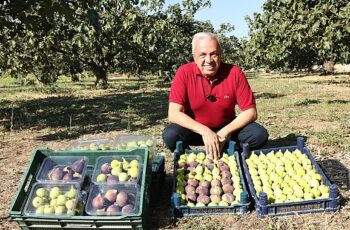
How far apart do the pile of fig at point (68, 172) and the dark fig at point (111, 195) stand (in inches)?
17.0

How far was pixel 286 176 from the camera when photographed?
175 inches

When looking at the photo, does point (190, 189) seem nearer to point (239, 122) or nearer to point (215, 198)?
point (215, 198)

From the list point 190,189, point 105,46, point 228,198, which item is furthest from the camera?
point 105,46

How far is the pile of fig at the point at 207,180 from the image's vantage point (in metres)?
4.23

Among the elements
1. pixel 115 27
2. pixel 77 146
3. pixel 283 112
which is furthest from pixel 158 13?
pixel 77 146

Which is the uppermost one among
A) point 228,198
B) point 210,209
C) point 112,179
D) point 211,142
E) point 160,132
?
point 211,142

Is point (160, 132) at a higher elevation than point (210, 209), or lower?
lower

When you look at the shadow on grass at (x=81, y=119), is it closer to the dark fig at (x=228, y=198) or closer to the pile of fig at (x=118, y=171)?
the pile of fig at (x=118, y=171)

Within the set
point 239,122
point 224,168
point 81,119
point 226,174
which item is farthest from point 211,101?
point 81,119

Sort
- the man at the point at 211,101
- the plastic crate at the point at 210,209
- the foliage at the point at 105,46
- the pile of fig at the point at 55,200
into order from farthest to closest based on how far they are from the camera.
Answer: the foliage at the point at 105,46, the man at the point at 211,101, the plastic crate at the point at 210,209, the pile of fig at the point at 55,200

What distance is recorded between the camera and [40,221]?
377cm

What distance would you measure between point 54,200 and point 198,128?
1.79 metres

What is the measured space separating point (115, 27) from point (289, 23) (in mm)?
14696

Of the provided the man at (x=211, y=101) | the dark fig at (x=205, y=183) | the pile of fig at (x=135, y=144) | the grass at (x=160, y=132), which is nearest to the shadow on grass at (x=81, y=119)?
the grass at (x=160, y=132)
